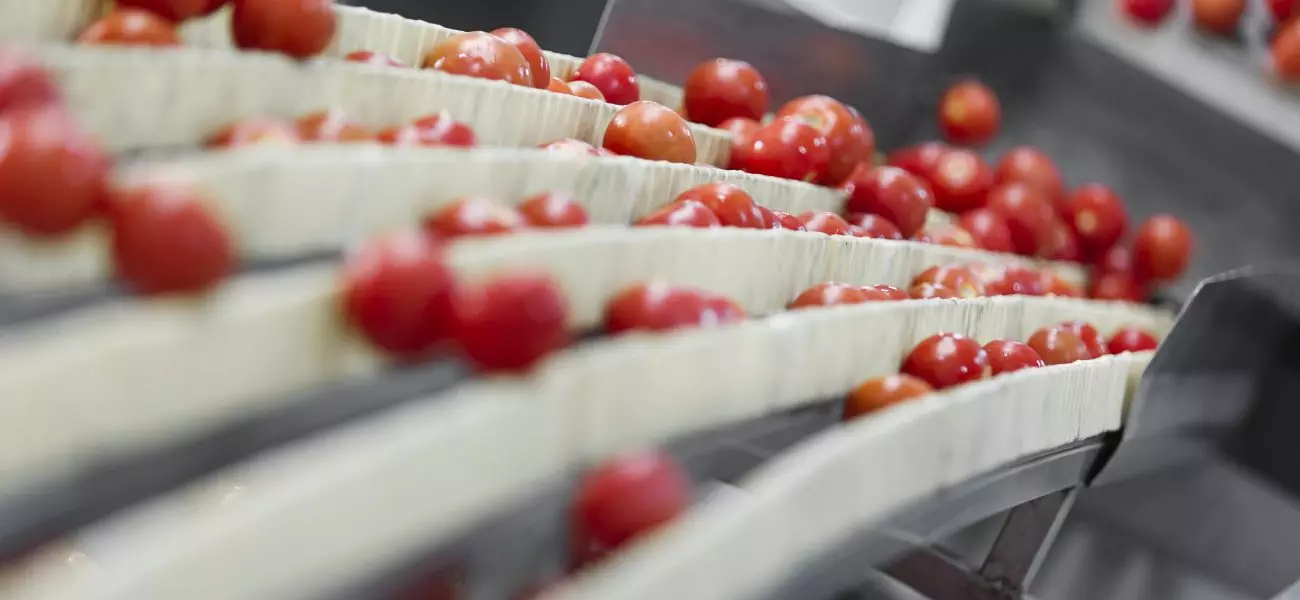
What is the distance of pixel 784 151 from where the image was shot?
5.20 feet

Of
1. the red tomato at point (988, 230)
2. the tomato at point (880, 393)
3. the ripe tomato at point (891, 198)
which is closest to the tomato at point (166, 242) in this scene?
the tomato at point (880, 393)

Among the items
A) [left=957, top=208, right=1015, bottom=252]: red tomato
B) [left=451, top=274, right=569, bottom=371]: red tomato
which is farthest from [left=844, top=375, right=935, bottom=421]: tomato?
[left=957, top=208, right=1015, bottom=252]: red tomato

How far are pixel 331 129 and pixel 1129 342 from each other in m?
1.28

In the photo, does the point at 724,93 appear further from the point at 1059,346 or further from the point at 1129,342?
the point at 1129,342

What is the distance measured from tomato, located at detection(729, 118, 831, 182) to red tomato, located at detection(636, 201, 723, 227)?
1.48 feet

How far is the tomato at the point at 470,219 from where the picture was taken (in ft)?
2.94

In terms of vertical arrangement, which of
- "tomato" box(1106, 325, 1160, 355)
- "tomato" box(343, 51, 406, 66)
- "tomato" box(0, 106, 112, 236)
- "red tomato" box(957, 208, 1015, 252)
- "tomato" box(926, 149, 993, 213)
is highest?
"tomato" box(343, 51, 406, 66)

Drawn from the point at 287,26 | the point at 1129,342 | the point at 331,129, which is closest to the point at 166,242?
the point at 331,129

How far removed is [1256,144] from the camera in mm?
2506

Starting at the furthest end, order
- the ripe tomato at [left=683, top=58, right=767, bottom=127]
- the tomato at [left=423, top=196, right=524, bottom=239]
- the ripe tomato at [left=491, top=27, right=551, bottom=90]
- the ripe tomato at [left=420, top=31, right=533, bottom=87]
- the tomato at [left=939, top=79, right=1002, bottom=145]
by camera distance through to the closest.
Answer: the tomato at [left=939, top=79, right=1002, bottom=145], the ripe tomato at [left=683, top=58, right=767, bottom=127], the ripe tomato at [left=491, top=27, right=551, bottom=90], the ripe tomato at [left=420, top=31, right=533, bottom=87], the tomato at [left=423, top=196, right=524, bottom=239]

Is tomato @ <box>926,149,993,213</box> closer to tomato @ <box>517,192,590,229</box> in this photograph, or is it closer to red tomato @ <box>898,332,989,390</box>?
red tomato @ <box>898,332,989,390</box>

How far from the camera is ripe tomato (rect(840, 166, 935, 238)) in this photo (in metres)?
1.65

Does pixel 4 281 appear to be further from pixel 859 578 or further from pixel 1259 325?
pixel 1259 325

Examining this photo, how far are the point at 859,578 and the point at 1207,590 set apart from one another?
1.76 meters
